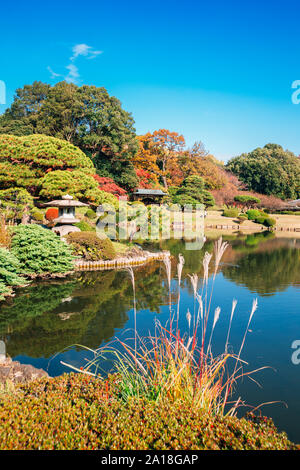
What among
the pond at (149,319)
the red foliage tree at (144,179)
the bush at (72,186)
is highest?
the red foliage tree at (144,179)

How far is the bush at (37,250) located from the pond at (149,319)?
584mm

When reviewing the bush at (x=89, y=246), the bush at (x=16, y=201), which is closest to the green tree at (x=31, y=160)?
the bush at (x=16, y=201)

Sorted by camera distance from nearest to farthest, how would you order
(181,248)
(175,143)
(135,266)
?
(135,266) → (181,248) → (175,143)

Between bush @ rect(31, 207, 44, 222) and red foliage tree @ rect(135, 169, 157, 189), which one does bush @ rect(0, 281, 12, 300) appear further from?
red foliage tree @ rect(135, 169, 157, 189)

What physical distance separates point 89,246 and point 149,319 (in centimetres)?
513

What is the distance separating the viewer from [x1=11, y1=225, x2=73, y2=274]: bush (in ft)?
26.5

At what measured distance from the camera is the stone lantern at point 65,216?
11984 millimetres

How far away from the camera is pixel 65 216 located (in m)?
12.2

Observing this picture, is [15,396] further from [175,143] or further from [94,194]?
[175,143]

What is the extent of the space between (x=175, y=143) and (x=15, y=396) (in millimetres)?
33247

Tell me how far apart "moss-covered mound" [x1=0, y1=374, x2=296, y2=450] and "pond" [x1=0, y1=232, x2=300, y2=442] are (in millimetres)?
1413

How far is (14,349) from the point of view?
454cm

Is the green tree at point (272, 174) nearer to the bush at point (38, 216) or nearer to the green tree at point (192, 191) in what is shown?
the green tree at point (192, 191)

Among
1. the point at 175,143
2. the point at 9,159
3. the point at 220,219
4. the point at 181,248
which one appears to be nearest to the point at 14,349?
the point at 181,248
